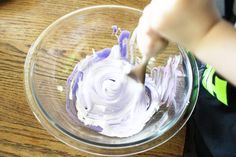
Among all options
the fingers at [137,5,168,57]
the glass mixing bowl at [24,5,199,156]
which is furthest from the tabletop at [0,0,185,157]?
the fingers at [137,5,168,57]

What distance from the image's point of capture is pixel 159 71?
0.72m

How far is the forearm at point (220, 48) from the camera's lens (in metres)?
0.57

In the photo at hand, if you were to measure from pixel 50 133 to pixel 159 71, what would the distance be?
0.21 m

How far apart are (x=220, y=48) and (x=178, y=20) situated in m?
0.08

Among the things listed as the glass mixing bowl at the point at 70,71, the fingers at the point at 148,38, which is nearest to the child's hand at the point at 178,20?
the fingers at the point at 148,38

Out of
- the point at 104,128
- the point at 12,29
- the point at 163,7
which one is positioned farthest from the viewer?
the point at 12,29

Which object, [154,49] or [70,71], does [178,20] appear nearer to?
[154,49]

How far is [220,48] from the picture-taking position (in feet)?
1.90

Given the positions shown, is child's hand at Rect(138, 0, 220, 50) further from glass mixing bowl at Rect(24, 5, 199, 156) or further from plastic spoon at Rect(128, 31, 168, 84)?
glass mixing bowl at Rect(24, 5, 199, 156)

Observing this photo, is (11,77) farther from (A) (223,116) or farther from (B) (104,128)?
(A) (223,116)

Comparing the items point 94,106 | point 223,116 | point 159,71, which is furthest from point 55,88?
point 223,116

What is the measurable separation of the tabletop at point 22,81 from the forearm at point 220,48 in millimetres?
121

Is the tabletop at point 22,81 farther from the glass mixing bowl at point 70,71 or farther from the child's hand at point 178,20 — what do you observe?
the child's hand at point 178,20

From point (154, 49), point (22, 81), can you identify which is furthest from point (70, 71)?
point (154, 49)
